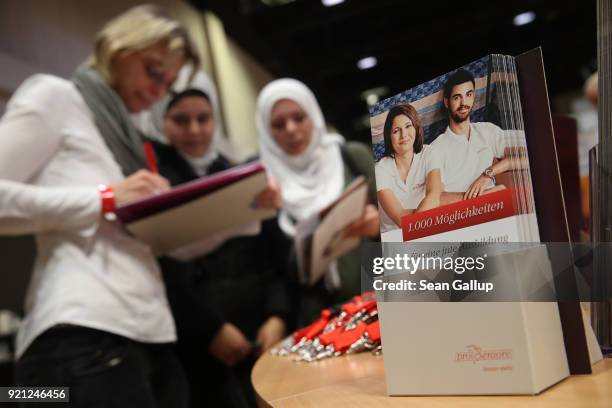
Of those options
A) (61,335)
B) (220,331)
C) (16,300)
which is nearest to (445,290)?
(61,335)

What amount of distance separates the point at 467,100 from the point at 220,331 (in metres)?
1.25

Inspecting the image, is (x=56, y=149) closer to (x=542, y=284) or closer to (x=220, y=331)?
(x=220, y=331)

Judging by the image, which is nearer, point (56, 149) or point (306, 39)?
point (56, 149)

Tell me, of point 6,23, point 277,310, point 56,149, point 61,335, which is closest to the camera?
point 61,335

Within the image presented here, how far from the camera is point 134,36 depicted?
1472mm

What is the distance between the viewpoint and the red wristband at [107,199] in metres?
1.22

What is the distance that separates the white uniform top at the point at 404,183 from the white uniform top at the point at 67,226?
0.76 meters

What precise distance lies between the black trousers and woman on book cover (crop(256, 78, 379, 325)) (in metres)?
0.89

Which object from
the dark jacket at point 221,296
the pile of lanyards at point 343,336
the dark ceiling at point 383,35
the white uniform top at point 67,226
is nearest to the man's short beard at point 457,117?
the pile of lanyards at point 343,336

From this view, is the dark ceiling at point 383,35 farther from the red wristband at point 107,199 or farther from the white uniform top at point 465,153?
the white uniform top at point 465,153

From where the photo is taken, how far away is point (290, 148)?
2225mm

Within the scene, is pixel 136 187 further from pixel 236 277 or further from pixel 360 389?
pixel 360 389

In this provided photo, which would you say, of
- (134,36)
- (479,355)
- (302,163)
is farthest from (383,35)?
(479,355)

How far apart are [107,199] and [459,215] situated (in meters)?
0.88
